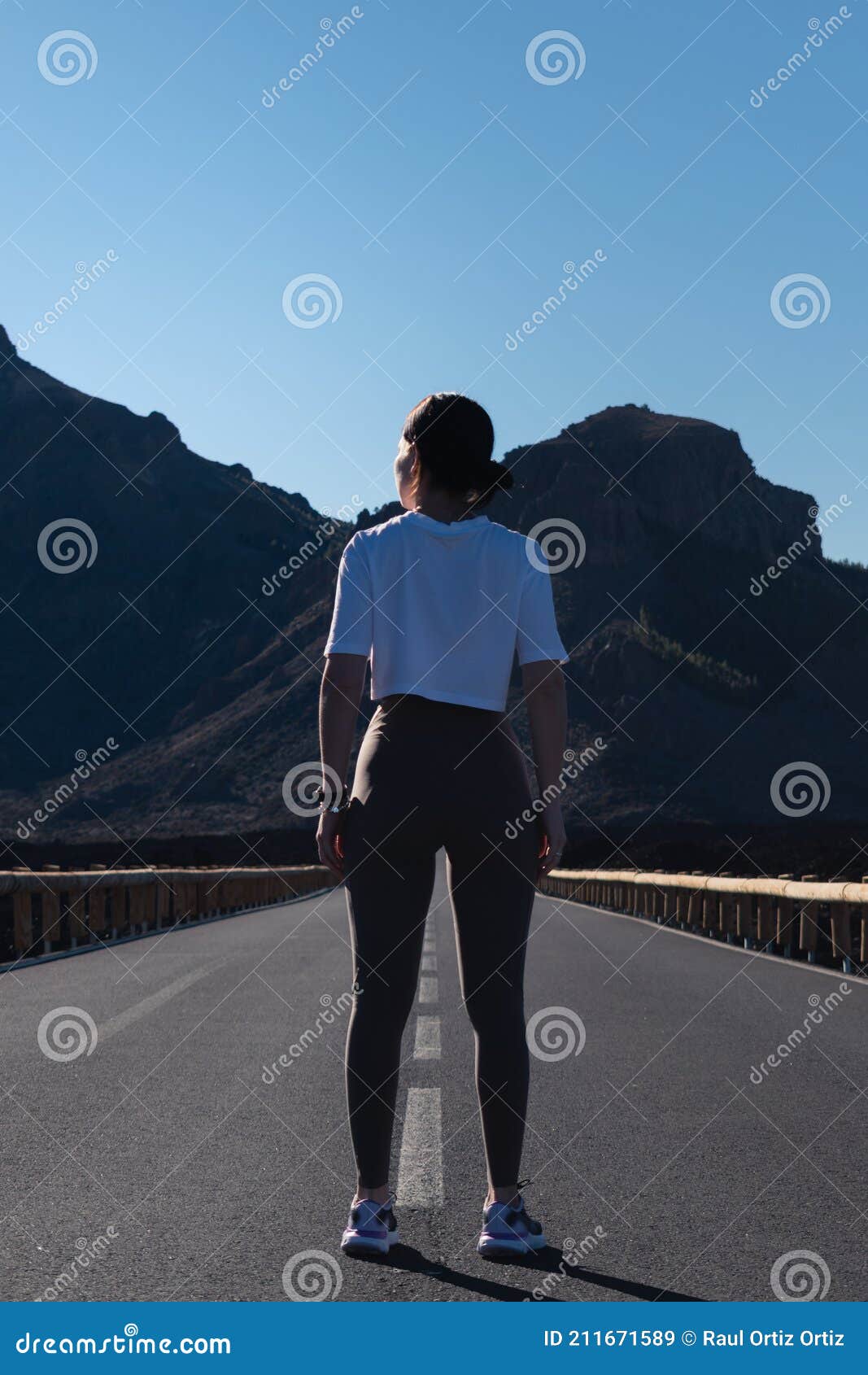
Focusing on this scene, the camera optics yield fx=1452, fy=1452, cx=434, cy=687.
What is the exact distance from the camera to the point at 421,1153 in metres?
5.08

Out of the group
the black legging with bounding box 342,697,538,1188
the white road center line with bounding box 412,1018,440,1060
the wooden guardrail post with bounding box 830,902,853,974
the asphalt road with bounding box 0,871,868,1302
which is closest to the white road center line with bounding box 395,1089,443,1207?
the asphalt road with bounding box 0,871,868,1302

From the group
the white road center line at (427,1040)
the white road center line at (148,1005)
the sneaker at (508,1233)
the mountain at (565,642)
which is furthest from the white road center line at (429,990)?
the mountain at (565,642)

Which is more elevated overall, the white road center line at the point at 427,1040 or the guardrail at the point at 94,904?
the white road center line at the point at 427,1040

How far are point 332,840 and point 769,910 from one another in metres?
12.2

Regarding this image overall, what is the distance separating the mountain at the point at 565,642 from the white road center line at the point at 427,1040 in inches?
3112

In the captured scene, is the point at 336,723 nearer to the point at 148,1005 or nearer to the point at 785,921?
the point at 148,1005

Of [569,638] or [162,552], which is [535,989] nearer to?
[569,638]

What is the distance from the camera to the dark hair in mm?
3998

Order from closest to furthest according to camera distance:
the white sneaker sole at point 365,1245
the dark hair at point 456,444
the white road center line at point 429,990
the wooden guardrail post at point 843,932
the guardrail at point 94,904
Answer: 1. the white sneaker sole at point 365,1245
2. the dark hair at point 456,444
3. the white road center line at point 429,990
4. the wooden guardrail post at point 843,932
5. the guardrail at point 94,904

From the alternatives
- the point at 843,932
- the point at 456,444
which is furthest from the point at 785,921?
the point at 456,444

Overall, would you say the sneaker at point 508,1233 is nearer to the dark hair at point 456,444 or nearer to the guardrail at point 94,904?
the dark hair at point 456,444

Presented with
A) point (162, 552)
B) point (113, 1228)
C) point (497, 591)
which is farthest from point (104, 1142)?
point (162, 552)

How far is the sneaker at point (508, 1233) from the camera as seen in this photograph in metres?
3.69

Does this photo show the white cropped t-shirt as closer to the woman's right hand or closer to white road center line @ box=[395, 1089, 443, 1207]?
the woman's right hand
